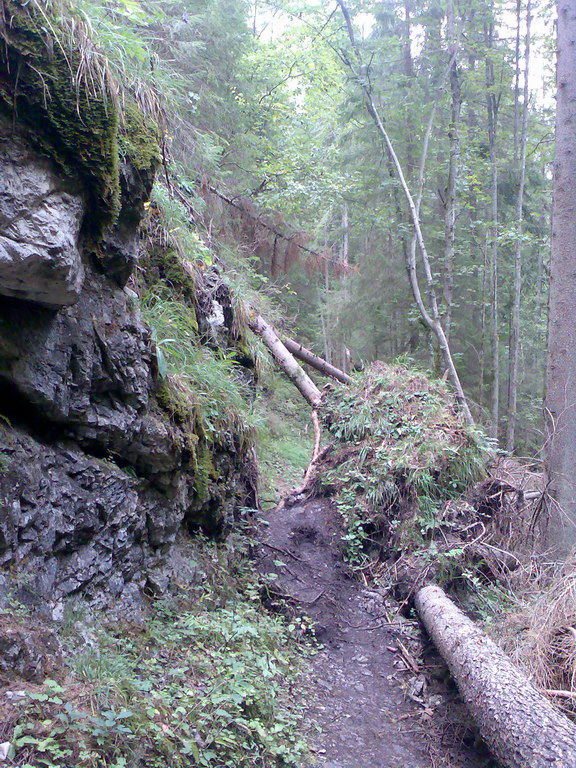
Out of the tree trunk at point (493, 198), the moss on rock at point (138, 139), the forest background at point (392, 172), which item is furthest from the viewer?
the tree trunk at point (493, 198)

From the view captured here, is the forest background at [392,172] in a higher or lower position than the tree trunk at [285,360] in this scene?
higher

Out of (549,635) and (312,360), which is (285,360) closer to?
(312,360)

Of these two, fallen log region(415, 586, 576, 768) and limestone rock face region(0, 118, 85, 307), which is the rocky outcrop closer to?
limestone rock face region(0, 118, 85, 307)

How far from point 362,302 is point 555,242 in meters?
8.54

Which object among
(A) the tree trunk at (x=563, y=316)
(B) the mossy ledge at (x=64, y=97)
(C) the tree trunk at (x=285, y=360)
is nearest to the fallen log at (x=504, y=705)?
(A) the tree trunk at (x=563, y=316)

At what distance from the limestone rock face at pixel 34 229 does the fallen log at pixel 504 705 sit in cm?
383

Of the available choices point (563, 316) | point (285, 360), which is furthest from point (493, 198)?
point (563, 316)

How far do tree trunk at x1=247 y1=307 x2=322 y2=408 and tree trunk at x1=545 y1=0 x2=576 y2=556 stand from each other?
384 centimetres

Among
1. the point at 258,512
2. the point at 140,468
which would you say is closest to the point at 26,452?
the point at 140,468

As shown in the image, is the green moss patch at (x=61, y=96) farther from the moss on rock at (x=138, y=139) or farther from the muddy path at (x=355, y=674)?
the muddy path at (x=355, y=674)

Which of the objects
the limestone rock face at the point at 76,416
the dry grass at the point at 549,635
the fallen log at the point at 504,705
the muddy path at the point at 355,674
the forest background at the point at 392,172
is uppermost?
the forest background at the point at 392,172

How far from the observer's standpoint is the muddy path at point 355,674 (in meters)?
3.92

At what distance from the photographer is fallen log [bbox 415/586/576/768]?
3314mm

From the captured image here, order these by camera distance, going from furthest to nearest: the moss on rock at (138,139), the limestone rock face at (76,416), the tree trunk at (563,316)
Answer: the tree trunk at (563,316), the moss on rock at (138,139), the limestone rock face at (76,416)
